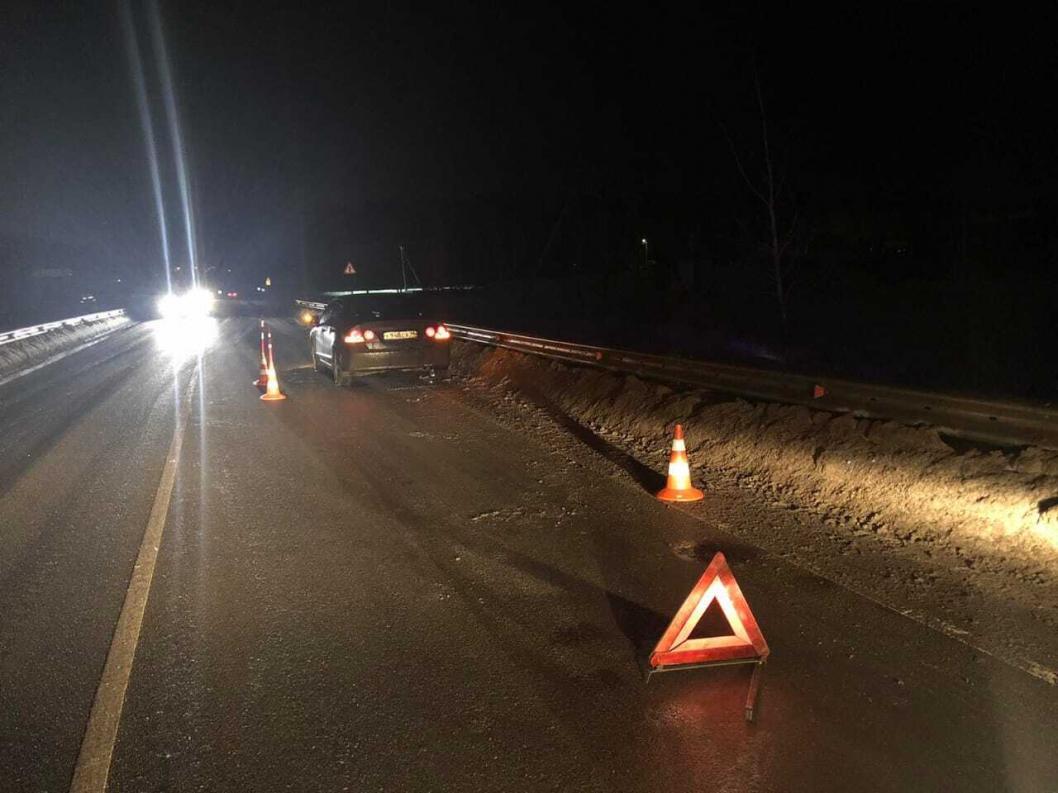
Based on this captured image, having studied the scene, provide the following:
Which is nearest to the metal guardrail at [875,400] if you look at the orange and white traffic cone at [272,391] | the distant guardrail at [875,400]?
the distant guardrail at [875,400]

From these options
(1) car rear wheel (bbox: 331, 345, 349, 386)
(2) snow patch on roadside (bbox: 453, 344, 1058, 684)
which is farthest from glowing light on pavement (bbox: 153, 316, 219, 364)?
(2) snow patch on roadside (bbox: 453, 344, 1058, 684)

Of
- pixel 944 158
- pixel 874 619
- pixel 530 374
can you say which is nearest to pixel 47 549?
pixel 874 619

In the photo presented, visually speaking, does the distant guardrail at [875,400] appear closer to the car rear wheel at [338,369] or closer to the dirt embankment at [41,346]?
the car rear wheel at [338,369]

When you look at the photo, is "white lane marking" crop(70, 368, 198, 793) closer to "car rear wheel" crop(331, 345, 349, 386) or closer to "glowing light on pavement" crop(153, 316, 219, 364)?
"car rear wheel" crop(331, 345, 349, 386)

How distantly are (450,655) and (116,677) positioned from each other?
1.74 m

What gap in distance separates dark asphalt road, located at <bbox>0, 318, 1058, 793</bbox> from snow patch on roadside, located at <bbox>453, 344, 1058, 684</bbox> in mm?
442

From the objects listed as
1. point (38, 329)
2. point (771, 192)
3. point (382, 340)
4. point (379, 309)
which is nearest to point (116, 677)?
point (382, 340)

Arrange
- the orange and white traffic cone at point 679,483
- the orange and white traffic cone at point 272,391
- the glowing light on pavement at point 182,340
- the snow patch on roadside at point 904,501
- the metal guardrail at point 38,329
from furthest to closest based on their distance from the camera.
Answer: the glowing light on pavement at point 182,340 → the metal guardrail at point 38,329 → the orange and white traffic cone at point 272,391 → the orange and white traffic cone at point 679,483 → the snow patch on roadside at point 904,501

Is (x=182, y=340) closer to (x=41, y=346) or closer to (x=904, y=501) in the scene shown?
(x=41, y=346)

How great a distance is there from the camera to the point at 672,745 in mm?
3621

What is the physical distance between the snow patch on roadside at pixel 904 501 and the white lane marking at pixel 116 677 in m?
3.69

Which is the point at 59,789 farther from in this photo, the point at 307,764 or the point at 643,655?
the point at 643,655

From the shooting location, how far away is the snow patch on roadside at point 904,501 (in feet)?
A: 16.9

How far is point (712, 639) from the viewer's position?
168 inches
